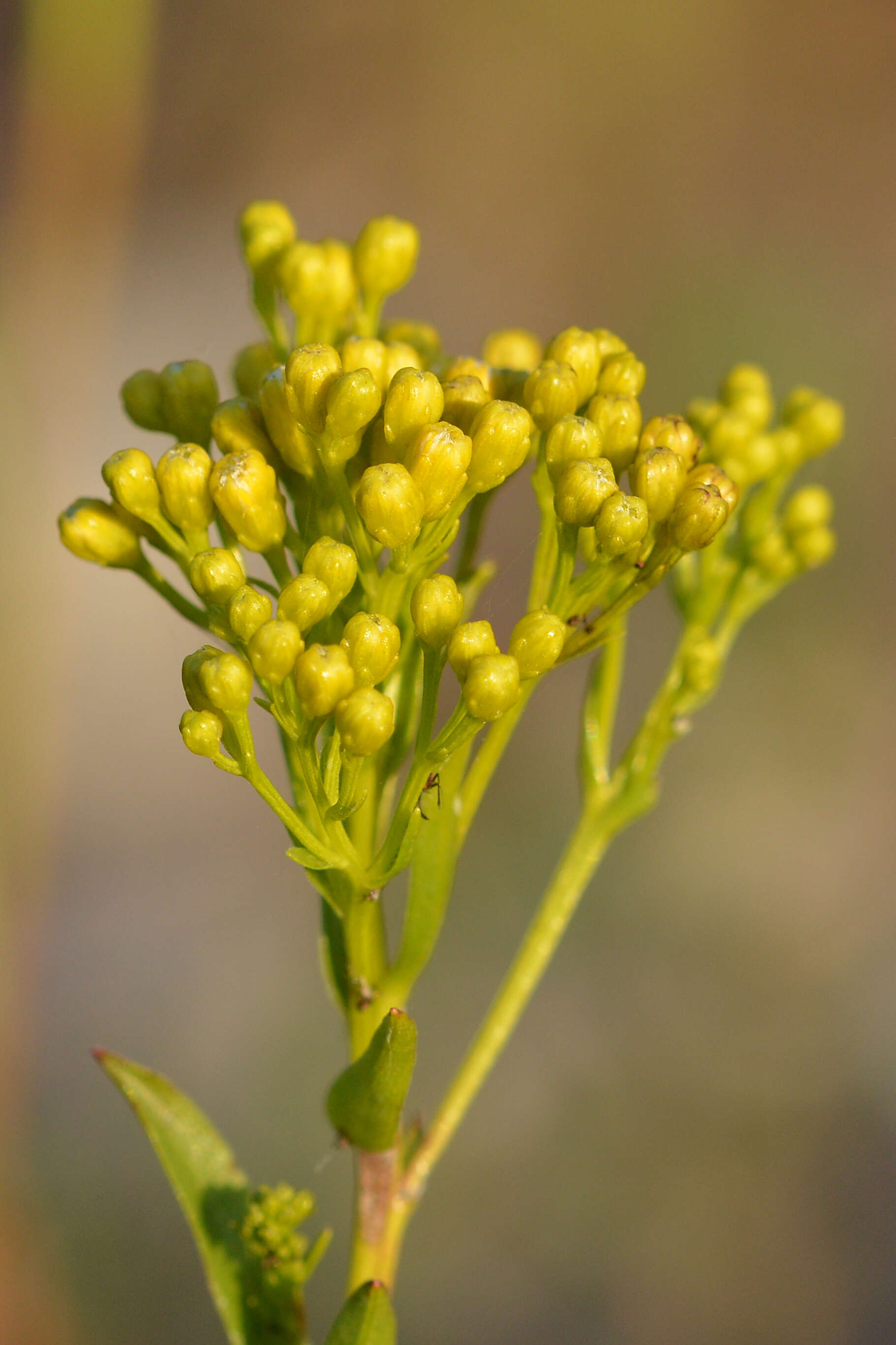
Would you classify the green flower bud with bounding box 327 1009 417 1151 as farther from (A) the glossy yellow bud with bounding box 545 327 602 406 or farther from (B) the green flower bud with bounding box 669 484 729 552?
(A) the glossy yellow bud with bounding box 545 327 602 406

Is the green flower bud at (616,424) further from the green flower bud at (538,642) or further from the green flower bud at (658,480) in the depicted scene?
the green flower bud at (538,642)

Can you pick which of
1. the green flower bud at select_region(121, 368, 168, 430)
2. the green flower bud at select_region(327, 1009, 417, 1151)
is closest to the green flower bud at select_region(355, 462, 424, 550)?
the green flower bud at select_region(121, 368, 168, 430)

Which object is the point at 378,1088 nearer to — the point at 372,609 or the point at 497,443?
the point at 372,609

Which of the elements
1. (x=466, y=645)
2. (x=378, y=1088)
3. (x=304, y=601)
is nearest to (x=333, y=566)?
(x=304, y=601)

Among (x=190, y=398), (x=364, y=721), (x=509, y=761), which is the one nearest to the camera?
(x=364, y=721)

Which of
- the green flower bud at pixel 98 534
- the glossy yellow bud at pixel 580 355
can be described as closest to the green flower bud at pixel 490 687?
the glossy yellow bud at pixel 580 355

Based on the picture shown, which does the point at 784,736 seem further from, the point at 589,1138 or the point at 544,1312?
the point at 544,1312

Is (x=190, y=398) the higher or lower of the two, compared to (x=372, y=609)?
higher
